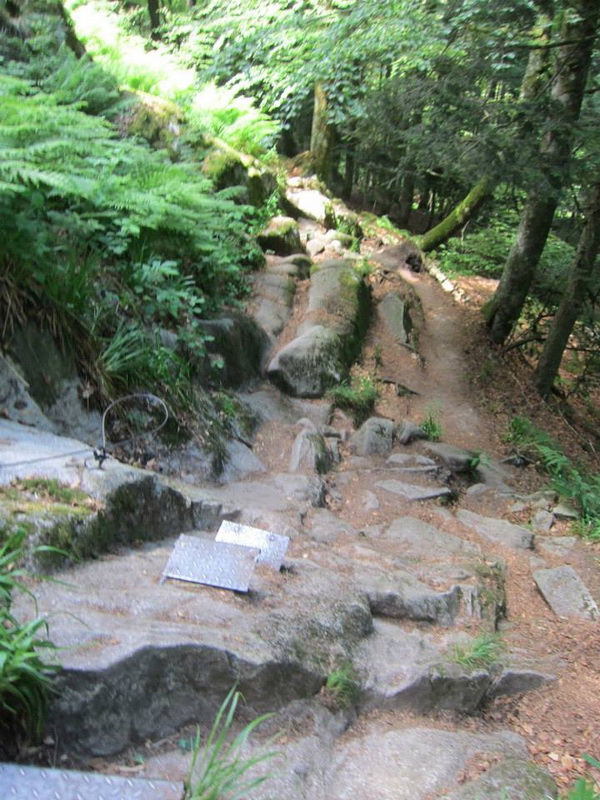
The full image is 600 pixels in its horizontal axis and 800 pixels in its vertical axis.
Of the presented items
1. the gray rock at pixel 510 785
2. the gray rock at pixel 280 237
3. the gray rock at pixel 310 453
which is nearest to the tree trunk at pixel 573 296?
the gray rock at pixel 280 237

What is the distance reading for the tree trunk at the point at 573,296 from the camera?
8789 millimetres

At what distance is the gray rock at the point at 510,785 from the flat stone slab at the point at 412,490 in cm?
358

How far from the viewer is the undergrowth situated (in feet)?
21.2

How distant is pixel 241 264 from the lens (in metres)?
9.55

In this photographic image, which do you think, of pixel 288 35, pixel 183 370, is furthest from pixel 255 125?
pixel 183 370

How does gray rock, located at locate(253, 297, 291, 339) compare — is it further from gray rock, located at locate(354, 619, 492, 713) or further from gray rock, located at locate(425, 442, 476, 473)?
gray rock, located at locate(354, 619, 492, 713)

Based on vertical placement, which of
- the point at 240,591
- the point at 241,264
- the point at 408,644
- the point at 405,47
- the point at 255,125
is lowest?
the point at 408,644

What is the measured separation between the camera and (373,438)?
752 cm

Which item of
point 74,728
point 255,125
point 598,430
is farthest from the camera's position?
point 255,125

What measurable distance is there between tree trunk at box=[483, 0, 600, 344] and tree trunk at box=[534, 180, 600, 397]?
0.60 m

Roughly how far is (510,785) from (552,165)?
22.8 feet

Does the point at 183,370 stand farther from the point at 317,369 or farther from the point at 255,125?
the point at 255,125

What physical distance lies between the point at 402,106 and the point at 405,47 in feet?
6.13

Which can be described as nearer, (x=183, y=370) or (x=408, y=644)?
(x=408, y=644)
